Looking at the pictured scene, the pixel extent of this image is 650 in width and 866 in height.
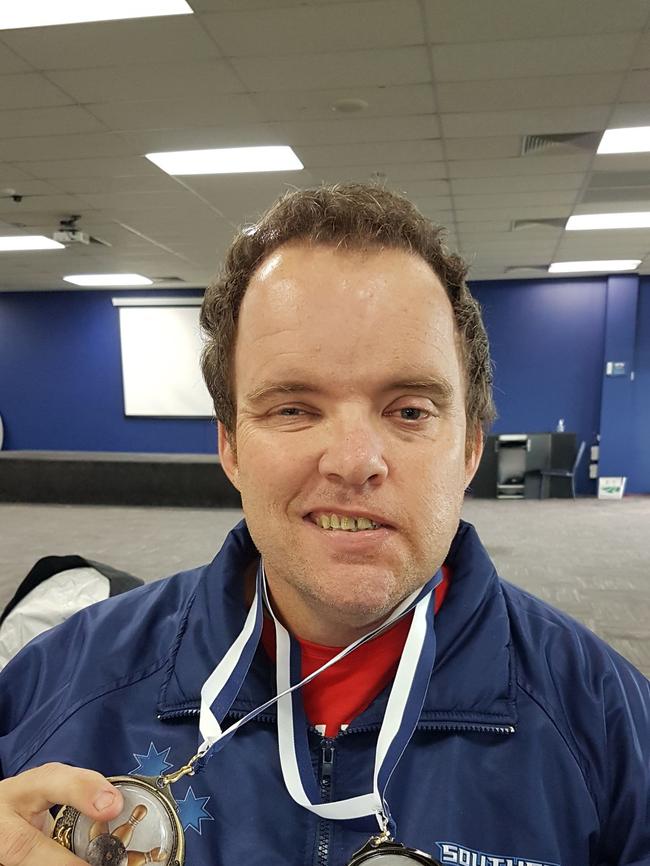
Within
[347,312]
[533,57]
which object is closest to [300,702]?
[347,312]

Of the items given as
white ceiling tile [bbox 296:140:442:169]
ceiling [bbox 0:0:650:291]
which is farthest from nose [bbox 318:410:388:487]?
white ceiling tile [bbox 296:140:442:169]

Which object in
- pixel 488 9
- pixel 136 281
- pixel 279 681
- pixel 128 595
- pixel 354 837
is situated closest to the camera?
pixel 354 837

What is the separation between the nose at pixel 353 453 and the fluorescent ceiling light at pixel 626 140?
13.6 feet

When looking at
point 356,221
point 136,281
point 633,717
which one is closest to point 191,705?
point 633,717

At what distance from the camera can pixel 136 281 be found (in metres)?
10.4

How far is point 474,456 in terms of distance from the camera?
1.08 m

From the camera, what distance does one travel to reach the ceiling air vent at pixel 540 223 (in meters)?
6.43

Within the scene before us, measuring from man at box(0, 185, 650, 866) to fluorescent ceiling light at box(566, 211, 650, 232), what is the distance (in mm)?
5995

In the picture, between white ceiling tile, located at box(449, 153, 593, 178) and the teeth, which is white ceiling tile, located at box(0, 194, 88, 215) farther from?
the teeth

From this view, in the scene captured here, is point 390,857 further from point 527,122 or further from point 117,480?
point 117,480

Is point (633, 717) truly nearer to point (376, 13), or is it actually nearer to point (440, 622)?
point (440, 622)

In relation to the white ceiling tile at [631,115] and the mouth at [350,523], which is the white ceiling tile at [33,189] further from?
the mouth at [350,523]

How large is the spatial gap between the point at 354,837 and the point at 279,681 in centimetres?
22

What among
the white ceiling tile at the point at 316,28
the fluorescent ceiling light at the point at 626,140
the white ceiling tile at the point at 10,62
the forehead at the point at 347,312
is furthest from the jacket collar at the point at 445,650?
the fluorescent ceiling light at the point at 626,140
